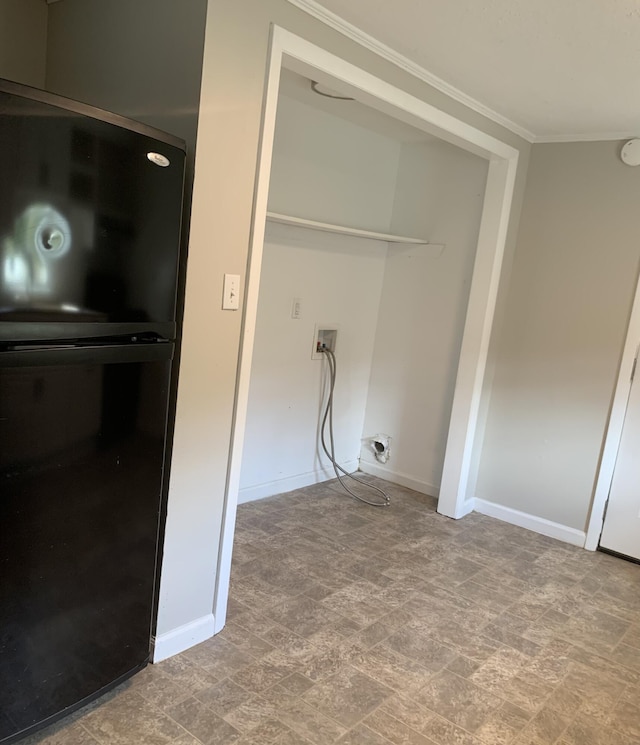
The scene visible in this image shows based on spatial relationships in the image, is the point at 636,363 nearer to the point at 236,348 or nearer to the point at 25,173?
the point at 236,348

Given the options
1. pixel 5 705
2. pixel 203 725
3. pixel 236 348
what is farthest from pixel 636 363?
pixel 5 705

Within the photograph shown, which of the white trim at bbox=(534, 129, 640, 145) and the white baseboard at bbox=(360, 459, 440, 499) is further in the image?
the white baseboard at bbox=(360, 459, 440, 499)

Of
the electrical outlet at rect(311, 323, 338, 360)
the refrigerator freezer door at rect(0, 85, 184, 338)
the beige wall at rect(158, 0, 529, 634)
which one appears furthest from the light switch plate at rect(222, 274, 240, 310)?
the electrical outlet at rect(311, 323, 338, 360)

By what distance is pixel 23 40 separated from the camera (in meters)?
2.24

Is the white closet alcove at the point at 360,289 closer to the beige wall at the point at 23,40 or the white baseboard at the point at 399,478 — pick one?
the white baseboard at the point at 399,478

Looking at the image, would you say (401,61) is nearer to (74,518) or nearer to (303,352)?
(303,352)

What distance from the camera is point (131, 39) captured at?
1.92 meters

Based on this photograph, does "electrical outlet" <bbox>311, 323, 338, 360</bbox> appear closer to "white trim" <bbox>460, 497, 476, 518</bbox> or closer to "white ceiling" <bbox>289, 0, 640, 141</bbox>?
"white trim" <bbox>460, 497, 476, 518</bbox>

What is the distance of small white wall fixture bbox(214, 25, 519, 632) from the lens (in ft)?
6.40

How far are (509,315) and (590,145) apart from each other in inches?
39.0

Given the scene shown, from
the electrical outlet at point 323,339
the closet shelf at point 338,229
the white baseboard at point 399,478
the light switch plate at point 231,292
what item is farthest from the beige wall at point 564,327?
the light switch plate at point 231,292

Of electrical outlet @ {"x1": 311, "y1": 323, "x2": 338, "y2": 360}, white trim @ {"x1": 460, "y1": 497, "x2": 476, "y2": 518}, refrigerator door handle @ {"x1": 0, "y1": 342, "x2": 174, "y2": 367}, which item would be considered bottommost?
white trim @ {"x1": 460, "y1": 497, "x2": 476, "y2": 518}

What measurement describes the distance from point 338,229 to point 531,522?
2.03m

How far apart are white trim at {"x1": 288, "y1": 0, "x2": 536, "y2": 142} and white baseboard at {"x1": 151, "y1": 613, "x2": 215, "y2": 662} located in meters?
2.11
